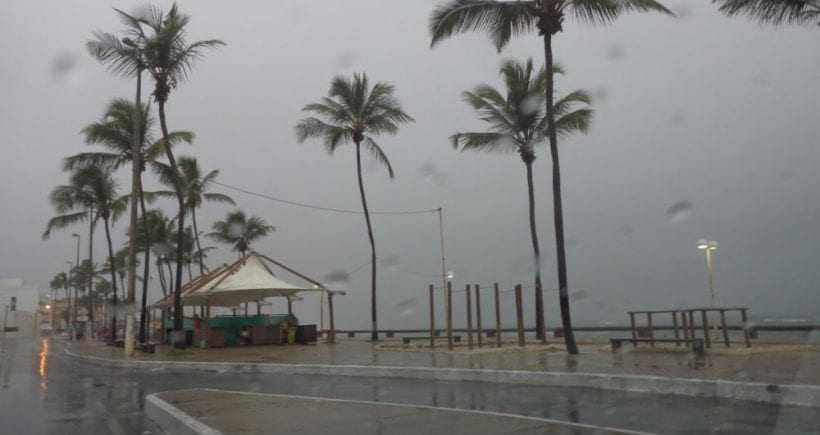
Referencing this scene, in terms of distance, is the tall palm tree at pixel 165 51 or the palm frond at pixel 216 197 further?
the palm frond at pixel 216 197

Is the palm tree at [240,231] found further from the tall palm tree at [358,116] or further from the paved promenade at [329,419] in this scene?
the paved promenade at [329,419]

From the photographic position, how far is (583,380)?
1129cm

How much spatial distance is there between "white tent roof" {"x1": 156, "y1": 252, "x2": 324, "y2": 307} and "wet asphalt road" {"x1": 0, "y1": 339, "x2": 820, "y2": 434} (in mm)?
10035

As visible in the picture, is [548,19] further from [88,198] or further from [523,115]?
[88,198]

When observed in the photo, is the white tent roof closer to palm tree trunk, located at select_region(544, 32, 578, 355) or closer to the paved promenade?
palm tree trunk, located at select_region(544, 32, 578, 355)

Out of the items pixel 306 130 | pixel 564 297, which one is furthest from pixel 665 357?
pixel 306 130

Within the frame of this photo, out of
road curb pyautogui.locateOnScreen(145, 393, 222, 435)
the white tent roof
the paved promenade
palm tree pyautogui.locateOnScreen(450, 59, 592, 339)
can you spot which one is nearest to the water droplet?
palm tree pyautogui.locateOnScreen(450, 59, 592, 339)

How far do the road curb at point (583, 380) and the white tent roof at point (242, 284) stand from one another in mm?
8463

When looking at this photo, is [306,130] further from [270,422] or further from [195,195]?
[270,422]

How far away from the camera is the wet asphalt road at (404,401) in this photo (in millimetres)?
7789

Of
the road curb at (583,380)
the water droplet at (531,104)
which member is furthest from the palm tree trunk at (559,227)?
the water droplet at (531,104)

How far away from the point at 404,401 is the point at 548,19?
34.5 ft

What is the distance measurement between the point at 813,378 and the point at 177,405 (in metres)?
9.17

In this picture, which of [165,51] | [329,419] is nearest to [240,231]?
[165,51]
